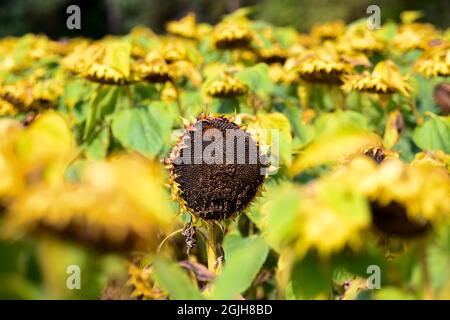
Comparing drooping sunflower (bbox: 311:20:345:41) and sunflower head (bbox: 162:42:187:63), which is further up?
drooping sunflower (bbox: 311:20:345:41)

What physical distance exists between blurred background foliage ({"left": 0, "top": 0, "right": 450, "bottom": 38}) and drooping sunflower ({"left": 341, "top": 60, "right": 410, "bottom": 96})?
329 inches

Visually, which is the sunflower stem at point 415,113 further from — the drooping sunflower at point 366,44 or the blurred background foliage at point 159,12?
the blurred background foliage at point 159,12

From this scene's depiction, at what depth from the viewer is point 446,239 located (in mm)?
770

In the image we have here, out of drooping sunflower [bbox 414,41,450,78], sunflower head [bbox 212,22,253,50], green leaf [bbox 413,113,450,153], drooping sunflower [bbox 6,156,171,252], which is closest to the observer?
drooping sunflower [bbox 6,156,171,252]

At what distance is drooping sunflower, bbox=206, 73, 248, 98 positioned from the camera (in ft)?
6.88

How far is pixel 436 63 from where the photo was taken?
2.18 m

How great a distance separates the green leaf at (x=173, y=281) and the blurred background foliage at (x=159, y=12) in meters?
9.78

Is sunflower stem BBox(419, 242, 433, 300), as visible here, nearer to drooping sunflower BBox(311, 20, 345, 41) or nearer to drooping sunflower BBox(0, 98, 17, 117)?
drooping sunflower BBox(0, 98, 17, 117)

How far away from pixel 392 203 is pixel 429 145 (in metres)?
1.35

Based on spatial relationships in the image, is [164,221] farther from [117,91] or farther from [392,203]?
[117,91]

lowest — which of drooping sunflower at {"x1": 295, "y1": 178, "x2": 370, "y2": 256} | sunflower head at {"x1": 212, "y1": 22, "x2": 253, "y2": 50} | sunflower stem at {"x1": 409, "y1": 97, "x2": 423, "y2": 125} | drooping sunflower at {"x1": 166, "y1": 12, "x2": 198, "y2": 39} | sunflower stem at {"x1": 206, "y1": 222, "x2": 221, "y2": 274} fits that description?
sunflower stem at {"x1": 206, "y1": 222, "x2": 221, "y2": 274}

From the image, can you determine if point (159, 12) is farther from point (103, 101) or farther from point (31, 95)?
point (103, 101)

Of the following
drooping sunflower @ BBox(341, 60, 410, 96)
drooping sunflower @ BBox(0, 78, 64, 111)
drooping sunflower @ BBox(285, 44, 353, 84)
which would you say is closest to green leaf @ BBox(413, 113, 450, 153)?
drooping sunflower @ BBox(341, 60, 410, 96)
